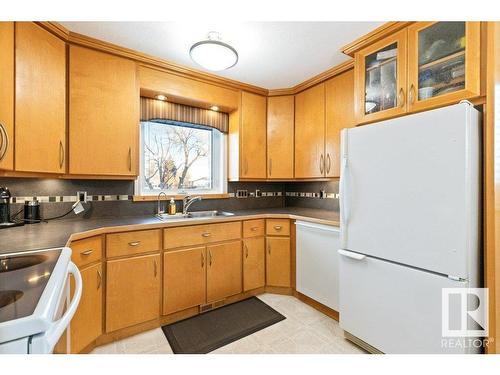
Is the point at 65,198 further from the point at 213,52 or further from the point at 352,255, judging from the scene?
the point at 352,255

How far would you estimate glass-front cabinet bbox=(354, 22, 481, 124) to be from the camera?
50.0 inches

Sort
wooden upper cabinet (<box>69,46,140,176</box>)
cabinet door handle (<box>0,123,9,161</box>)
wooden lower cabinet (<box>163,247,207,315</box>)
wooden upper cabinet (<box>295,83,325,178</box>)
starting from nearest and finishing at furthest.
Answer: cabinet door handle (<box>0,123,9,161</box>), wooden upper cabinet (<box>69,46,140,176</box>), wooden lower cabinet (<box>163,247,207,315</box>), wooden upper cabinet (<box>295,83,325,178</box>)

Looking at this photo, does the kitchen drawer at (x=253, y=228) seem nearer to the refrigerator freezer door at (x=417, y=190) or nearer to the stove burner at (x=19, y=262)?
the refrigerator freezer door at (x=417, y=190)

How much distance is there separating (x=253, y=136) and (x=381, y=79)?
4.71 feet

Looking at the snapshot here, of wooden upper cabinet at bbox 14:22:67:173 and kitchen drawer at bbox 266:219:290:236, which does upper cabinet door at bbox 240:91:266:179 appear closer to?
kitchen drawer at bbox 266:219:290:236

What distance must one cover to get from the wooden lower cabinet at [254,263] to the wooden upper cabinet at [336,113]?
105cm

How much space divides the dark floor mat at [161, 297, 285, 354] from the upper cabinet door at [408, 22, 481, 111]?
202 cm

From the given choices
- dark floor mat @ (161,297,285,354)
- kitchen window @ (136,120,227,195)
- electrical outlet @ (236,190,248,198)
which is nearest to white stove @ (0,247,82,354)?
dark floor mat @ (161,297,285,354)

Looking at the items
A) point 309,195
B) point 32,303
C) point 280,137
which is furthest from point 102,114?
point 309,195

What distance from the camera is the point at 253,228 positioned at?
2436 mm

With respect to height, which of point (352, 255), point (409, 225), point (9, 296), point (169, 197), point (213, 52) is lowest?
point (352, 255)
